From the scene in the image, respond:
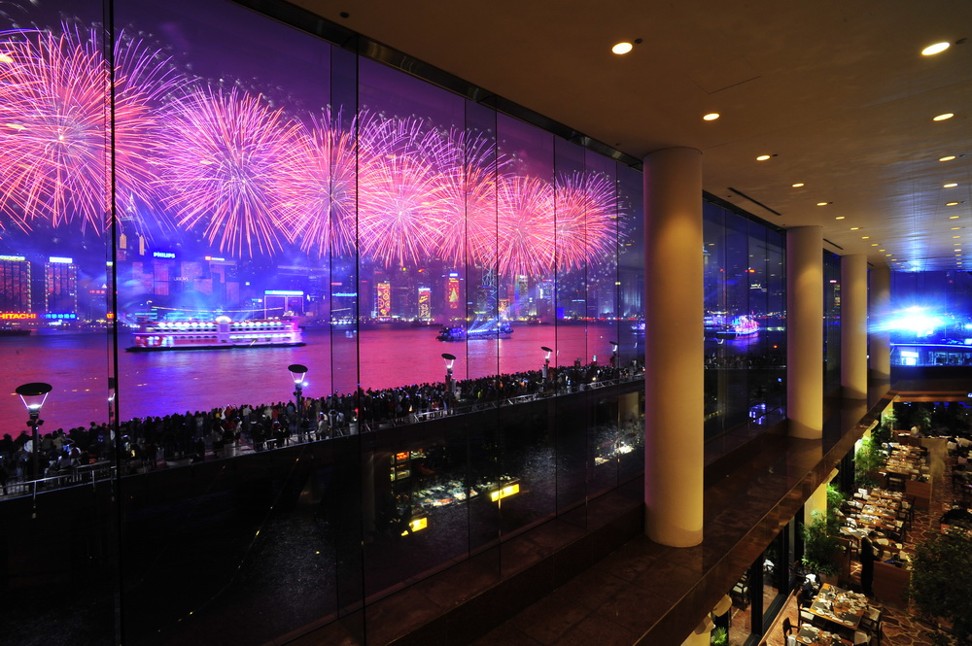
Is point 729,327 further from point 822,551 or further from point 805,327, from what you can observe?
point 822,551

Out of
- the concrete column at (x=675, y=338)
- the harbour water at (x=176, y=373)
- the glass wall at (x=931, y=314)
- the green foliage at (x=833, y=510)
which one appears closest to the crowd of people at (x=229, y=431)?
the concrete column at (x=675, y=338)

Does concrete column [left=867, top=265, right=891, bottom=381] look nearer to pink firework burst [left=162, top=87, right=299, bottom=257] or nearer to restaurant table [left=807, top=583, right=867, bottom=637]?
restaurant table [left=807, top=583, right=867, bottom=637]

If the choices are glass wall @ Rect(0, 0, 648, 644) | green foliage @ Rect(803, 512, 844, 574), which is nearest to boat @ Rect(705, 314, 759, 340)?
glass wall @ Rect(0, 0, 648, 644)

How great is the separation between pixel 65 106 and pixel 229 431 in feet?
20.7

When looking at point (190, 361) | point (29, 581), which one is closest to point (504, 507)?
point (29, 581)

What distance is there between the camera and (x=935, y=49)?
2.95 m

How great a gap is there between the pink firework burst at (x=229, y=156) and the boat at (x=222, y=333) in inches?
255

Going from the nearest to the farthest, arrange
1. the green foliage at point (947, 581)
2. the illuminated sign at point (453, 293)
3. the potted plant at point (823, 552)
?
the green foliage at point (947, 581) < the potted plant at point (823, 552) < the illuminated sign at point (453, 293)

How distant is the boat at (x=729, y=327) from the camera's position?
10125mm

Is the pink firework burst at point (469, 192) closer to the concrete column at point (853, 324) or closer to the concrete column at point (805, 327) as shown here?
the concrete column at point (805, 327)

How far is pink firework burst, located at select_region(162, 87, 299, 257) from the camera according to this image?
6566mm

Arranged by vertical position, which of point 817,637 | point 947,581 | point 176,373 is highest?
point 176,373

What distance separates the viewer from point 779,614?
8273 mm

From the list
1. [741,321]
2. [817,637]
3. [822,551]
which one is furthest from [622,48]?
[741,321]
